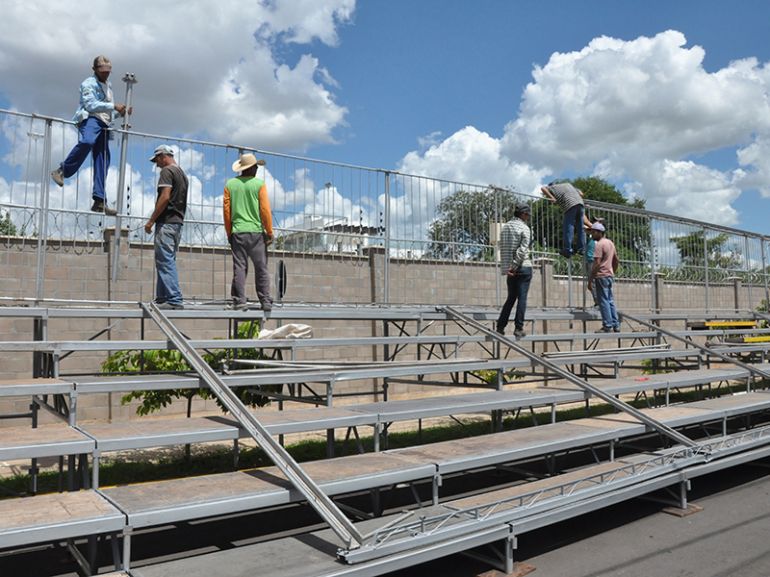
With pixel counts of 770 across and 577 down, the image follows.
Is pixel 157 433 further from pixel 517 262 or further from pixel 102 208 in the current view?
pixel 517 262

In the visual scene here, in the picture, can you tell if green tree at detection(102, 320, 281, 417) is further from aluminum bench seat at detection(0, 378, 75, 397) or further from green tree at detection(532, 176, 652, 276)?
green tree at detection(532, 176, 652, 276)

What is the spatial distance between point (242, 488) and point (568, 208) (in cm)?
692

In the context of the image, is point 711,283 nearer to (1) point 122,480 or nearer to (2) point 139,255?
(2) point 139,255

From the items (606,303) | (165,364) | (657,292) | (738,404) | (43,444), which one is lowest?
(738,404)

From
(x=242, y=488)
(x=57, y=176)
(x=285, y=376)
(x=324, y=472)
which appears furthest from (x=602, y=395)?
(x=57, y=176)

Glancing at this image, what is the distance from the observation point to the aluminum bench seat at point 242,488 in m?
3.29

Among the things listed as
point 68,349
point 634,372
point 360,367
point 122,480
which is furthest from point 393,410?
point 634,372

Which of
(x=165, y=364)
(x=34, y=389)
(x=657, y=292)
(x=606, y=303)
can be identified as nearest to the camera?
(x=34, y=389)

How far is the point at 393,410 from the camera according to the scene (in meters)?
5.25

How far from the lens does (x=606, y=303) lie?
9352 millimetres

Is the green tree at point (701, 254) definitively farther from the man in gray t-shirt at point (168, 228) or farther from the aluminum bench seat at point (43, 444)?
the aluminum bench seat at point (43, 444)

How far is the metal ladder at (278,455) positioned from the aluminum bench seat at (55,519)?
93 cm

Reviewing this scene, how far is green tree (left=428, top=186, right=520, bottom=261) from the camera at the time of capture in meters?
10.3

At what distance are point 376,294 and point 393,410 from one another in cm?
638
